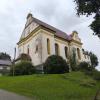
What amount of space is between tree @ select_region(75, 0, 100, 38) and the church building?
71.9 ft

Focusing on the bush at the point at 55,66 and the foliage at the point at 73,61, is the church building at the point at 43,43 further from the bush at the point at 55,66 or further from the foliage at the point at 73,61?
the bush at the point at 55,66

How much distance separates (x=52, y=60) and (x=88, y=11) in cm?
1800

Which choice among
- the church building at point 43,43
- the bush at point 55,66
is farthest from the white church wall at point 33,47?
the bush at point 55,66

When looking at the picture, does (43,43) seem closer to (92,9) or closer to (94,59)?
(92,9)

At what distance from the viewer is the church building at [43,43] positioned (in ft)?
153

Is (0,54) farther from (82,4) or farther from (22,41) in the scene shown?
(82,4)

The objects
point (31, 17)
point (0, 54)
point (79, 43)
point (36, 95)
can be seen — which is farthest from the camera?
point (0, 54)

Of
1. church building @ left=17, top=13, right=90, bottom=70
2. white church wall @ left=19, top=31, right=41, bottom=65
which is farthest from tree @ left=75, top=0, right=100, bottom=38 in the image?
white church wall @ left=19, top=31, right=41, bottom=65

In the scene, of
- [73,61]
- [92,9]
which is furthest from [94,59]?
[92,9]

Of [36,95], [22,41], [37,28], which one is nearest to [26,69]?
[37,28]

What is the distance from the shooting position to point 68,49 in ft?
185

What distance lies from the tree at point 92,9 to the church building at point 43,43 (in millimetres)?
21919

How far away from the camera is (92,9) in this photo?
75.4 ft

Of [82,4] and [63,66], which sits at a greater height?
[82,4]
